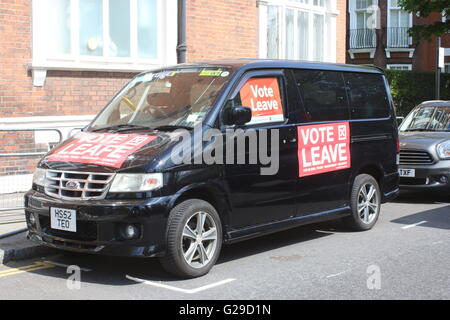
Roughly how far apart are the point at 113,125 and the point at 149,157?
1.18 m

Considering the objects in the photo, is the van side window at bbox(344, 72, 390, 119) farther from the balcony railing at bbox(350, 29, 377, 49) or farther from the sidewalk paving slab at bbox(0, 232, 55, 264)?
the balcony railing at bbox(350, 29, 377, 49)

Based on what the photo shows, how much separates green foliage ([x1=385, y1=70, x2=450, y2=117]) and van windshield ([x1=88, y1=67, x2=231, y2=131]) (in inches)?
718

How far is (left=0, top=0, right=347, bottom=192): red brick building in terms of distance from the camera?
10.5 m

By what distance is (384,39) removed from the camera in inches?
1372

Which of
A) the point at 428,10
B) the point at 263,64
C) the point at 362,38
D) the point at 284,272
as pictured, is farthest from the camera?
the point at 362,38

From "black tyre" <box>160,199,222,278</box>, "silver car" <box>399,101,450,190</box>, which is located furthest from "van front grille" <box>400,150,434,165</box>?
"black tyre" <box>160,199,222,278</box>

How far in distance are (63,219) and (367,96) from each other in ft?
14.4

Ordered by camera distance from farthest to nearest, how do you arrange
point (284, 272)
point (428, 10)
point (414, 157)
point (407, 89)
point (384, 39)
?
1. point (384, 39)
2. point (407, 89)
3. point (428, 10)
4. point (414, 157)
5. point (284, 272)

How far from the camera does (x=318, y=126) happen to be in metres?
7.39

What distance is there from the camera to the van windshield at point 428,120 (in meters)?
11.5

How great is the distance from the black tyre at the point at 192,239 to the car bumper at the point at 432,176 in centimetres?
551

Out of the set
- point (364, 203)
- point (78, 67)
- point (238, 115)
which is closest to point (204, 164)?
point (238, 115)

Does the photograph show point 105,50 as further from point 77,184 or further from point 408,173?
point 77,184

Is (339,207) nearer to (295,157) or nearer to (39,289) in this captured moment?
(295,157)
